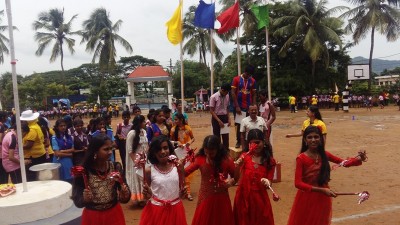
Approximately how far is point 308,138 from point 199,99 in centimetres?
3664

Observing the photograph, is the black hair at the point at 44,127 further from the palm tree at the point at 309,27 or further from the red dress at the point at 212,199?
the palm tree at the point at 309,27

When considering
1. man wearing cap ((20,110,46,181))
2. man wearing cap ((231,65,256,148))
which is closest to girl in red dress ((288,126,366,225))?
man wearing cap ((231,65,256,148))

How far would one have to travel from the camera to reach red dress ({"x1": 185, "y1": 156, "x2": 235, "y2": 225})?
140 inches

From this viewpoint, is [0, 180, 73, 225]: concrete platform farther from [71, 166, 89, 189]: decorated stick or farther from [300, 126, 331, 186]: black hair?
[300, 126, 331, 186]: black hair

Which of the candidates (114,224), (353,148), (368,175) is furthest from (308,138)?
(353,148)

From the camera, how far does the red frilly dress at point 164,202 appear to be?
10.4 feet

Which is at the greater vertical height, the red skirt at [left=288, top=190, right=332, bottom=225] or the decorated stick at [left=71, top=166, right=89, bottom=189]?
the decorated stick at [left=71, top=166, right=89, bottom=189]

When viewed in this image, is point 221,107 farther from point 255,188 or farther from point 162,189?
point 162,189

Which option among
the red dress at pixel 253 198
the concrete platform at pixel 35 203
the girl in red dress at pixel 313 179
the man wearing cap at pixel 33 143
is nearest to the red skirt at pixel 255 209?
the red dress at pixel 253 198

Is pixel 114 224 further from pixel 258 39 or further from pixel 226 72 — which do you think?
pixel 226 72

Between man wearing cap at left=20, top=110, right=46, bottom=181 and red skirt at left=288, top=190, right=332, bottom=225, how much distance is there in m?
4.12

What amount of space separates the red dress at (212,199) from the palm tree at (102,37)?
33.2 m

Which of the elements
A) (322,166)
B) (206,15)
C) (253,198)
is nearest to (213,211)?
(253,198)

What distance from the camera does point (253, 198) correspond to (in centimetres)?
364
